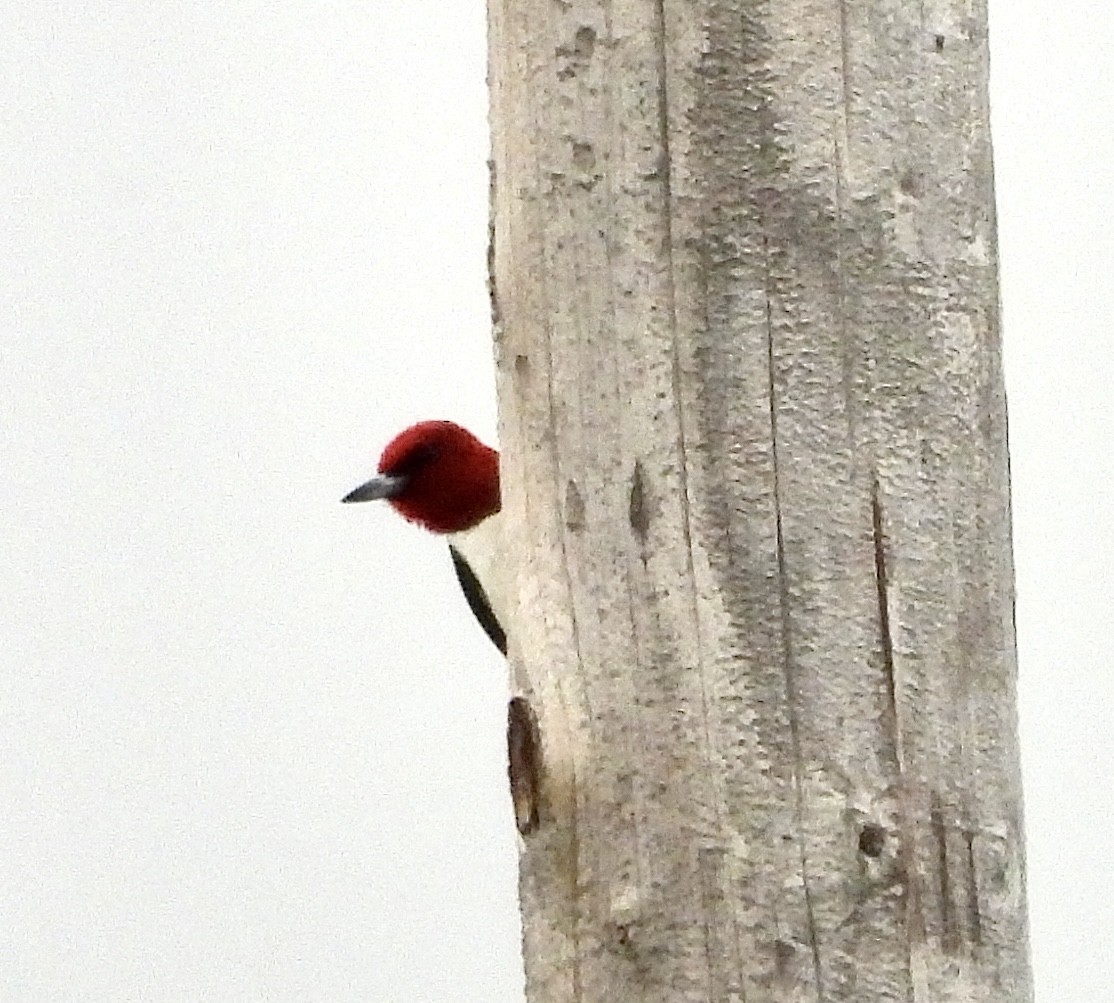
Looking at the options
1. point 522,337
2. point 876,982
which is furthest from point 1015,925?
point 522,337

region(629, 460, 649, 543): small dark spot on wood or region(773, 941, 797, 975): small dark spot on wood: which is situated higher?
region(629, 460, 649, 543): small dark spot on wood

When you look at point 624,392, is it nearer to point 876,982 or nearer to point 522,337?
point 522,337

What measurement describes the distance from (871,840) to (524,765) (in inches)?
5.1

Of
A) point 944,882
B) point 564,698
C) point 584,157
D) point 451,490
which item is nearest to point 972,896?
point 944,882

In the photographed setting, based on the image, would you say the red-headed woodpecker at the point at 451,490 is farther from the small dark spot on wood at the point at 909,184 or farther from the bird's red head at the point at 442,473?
the small dark spot on wood at the point at 909,184

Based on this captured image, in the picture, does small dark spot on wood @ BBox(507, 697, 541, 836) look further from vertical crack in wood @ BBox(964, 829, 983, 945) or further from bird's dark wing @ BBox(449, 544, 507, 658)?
bird's dark wing @ BBox(449, 544, 507, 658)

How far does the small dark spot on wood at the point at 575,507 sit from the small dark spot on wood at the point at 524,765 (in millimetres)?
75

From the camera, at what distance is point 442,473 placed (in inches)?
41.4

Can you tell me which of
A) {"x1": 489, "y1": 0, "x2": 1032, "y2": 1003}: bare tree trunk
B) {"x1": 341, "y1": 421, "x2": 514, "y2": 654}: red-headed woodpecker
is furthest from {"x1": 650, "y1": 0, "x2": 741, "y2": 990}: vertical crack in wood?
{"x1": 341, "y1": 421, "x2": 514, "y2": 654}: red-headed woodpecker

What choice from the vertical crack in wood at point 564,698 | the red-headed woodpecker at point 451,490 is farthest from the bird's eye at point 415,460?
the vertical crack in wood at point 564,698

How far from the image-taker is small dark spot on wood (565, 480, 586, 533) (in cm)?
62

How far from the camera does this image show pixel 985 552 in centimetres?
62

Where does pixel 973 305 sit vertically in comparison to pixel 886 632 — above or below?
above

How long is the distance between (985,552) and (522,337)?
0.63 feet
